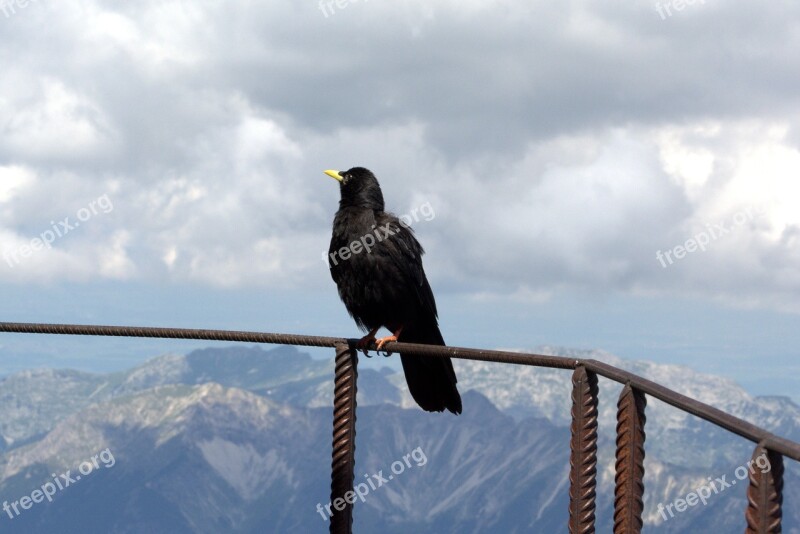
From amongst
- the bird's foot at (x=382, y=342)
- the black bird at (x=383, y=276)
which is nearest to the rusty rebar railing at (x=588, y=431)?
the bird's foot at (x=382, y=342)

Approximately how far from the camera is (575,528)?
3596mm

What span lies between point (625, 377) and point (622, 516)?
0.42m

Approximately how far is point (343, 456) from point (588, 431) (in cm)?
169

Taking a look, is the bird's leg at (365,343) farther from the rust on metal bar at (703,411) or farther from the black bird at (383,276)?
the rust on metal bar at (703,411)

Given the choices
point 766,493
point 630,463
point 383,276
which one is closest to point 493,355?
point 630,463

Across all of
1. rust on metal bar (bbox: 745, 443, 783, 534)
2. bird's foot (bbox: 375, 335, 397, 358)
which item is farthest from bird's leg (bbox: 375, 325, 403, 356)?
rust on metal bar (bbox: 745, 443, 783, 534)

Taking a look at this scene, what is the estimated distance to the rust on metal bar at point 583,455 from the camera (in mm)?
3576

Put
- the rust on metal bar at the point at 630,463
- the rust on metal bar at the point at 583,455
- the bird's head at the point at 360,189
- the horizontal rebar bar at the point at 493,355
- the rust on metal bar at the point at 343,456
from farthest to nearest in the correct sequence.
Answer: the bird's head at the point at 360,189
the rust on metal bar at the point at 343,456
the rust on metal bar at the point at 583,455
the rust on metal bar at the point at 630,463
the horizontal rebar bar at the point at 493,355

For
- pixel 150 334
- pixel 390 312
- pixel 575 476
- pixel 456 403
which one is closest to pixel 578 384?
pixel 575 476

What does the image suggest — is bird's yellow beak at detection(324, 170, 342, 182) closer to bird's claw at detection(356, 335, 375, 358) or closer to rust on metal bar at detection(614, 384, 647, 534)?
bird's claw at detection(356, 335, 375, 358)

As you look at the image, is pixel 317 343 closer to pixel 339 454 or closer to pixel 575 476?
pixel 339 454

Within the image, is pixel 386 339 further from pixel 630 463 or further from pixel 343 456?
pixel 630 463

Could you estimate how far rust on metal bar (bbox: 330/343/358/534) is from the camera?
5008mm

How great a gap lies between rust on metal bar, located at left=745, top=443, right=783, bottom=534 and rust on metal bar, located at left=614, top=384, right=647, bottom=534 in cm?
77
